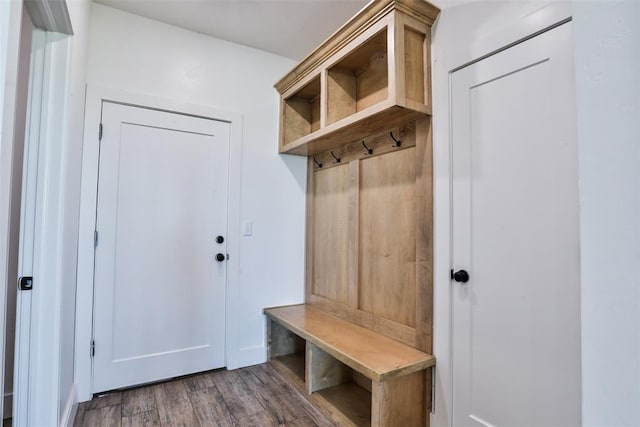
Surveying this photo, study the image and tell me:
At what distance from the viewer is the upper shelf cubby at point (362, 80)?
5.73 ft

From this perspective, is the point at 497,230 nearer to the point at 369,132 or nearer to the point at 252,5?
the point at 369,132

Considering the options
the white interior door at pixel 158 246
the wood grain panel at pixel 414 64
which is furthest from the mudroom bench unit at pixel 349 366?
the wood grain panel at pixel 414 64

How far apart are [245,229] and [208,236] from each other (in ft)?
0.96

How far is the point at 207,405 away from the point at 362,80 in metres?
2.37

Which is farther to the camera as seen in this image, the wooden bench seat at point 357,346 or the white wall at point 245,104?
the white wall at point 245,104

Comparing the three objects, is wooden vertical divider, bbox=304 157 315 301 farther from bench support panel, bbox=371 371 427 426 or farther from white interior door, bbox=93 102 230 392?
bench support panel, bbox=371 371 427 426

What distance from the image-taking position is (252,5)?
222cm

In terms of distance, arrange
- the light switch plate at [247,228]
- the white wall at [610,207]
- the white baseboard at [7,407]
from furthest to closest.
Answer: the light switch plate at [247,228], the white baseboard at [7,407], the white wall at [610,207]

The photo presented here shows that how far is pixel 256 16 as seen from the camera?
2346mm

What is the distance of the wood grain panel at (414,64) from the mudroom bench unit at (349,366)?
4.55 feet

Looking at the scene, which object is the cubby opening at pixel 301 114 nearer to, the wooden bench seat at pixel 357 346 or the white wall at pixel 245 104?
the white wall at pixel 245 104

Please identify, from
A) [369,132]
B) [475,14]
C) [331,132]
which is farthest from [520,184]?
[331,132]

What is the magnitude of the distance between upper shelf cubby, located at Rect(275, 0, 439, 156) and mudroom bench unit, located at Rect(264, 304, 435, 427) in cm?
131

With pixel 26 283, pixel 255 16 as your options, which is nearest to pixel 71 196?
pixel 26 283
